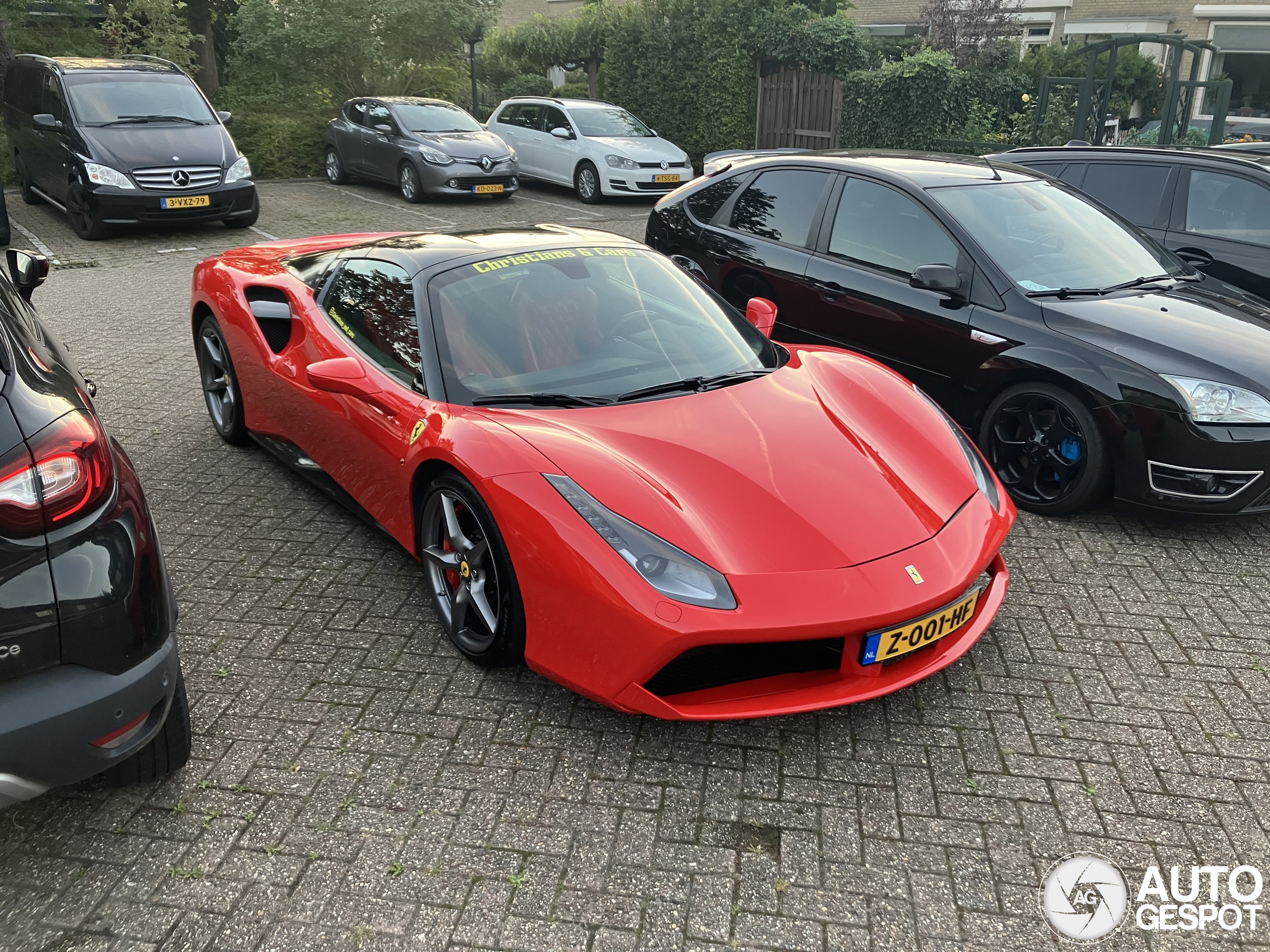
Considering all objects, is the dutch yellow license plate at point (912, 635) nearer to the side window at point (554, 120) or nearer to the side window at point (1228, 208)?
the side window at point (1228, 208)

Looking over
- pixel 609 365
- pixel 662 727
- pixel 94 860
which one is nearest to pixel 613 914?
pixel 662 727

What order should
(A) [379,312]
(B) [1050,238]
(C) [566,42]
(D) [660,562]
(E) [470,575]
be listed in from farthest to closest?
(C) [566,42] → (B) [1050,238] → (A) [379,312] → (E) [470,575] → (D) [660,562]

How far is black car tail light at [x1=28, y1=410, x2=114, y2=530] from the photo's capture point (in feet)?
7.39

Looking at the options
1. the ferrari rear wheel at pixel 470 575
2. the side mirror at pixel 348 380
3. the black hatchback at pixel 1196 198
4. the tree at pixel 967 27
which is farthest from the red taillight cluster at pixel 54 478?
the tree at pixel 967 27

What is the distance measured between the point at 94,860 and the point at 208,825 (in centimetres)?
29

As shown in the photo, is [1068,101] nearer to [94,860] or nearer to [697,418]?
[697,418]

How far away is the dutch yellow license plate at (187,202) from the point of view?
11.3 metres

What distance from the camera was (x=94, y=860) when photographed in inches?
105

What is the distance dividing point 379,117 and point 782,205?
1124 centimetres

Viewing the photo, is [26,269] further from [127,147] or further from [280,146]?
[280,146]

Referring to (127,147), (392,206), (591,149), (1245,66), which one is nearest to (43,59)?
(127,147)

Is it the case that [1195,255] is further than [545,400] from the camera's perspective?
Yes

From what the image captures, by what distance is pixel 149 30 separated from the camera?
1880 centimetres

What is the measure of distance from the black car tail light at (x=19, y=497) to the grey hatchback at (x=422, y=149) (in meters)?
13.2
